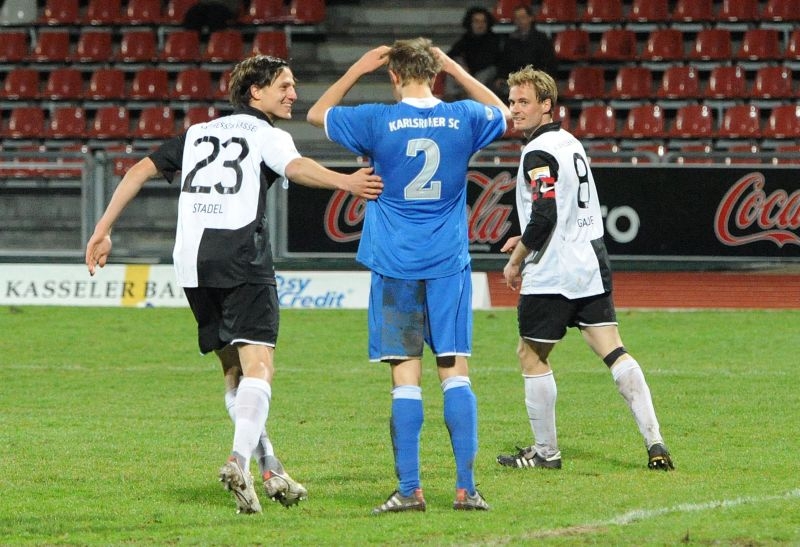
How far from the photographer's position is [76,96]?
858 inches

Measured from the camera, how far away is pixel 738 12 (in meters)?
20.7

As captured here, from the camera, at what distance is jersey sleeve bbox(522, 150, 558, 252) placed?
22.8 ft

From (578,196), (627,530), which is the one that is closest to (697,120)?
(578,196)

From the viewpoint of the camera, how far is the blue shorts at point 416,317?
600cm

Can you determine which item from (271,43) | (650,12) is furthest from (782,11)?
(271,43)

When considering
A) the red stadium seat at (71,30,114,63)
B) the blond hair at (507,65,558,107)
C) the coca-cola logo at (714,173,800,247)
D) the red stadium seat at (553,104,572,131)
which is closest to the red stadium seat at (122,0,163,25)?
the red stadium seat at (71,30,114,63)

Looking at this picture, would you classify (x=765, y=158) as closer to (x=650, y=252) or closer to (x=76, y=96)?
(x=650, y=252)

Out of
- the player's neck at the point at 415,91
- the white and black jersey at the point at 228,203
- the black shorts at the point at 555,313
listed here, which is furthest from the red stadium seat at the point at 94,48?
the player's neck at the point at 415,91

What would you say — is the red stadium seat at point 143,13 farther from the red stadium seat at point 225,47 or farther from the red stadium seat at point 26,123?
the red stadium seat at point 26,123

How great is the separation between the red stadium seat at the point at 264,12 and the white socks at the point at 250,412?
54.7 ft

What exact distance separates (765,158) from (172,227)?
6927 mm

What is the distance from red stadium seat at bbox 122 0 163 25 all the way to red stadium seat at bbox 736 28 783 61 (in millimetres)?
9015

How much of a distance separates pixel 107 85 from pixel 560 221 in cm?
1575

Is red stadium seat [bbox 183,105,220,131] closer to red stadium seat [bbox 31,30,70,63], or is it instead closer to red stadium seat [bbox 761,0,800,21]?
red stadium seat [bbox 31,30,70,63]
